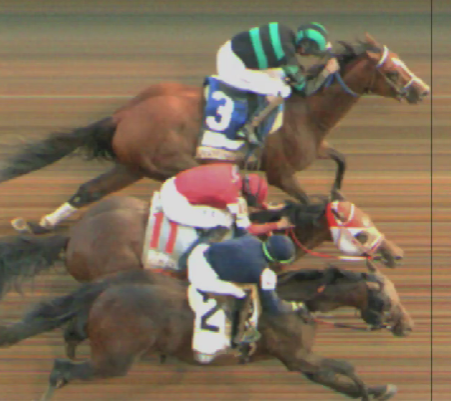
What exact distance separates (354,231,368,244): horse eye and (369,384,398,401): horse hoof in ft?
2.67

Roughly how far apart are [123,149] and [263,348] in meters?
1.30

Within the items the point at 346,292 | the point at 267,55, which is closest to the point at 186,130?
the point at 267,55

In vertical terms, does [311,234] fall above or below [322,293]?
above

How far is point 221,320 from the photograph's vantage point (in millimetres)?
3732

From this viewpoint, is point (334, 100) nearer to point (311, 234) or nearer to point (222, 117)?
point (222, 117)

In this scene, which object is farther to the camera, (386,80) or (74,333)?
(386,80)

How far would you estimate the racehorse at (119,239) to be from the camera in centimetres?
398

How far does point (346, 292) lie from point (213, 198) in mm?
745

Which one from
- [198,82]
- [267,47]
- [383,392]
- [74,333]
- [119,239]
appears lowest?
[383,392]

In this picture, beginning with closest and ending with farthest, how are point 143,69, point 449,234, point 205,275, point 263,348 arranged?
1. point 205,275
2. point 263,348
3. point 449,234
4. point 143,69

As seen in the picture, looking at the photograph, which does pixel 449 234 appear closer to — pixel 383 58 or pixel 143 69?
pixel 383 58

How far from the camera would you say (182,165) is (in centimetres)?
440

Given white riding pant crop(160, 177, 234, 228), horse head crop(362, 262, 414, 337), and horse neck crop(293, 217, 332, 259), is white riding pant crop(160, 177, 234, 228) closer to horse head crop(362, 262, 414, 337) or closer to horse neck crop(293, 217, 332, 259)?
horse neck crop(293, 217, 332, 259)

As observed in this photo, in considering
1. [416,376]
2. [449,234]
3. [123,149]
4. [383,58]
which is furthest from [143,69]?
[416,376]
